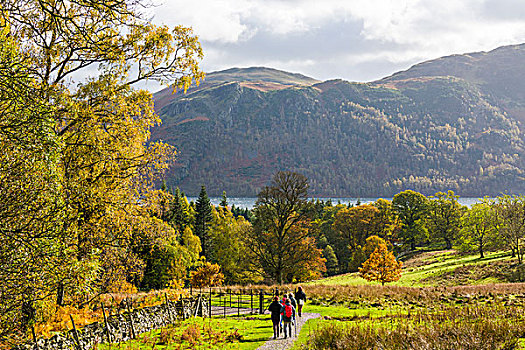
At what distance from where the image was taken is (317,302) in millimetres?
27016

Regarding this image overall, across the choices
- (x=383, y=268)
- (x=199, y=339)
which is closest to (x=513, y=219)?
(x=383, y=268)

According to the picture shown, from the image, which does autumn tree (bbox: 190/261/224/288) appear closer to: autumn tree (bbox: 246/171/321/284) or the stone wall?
autumn tree (bbox: 246/171/321/284)

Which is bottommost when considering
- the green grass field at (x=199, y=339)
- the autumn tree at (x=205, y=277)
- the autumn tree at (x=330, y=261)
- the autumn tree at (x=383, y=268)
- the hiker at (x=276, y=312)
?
the autumn tree at (x=330, y=261)

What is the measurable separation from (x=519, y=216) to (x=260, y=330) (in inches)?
1608

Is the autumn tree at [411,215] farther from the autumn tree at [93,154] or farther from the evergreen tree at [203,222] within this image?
the autumn tree at [93,154]

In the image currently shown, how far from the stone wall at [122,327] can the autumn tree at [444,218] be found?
6126cm

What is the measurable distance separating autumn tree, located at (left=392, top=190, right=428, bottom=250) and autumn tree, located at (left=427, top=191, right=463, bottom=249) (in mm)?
1730

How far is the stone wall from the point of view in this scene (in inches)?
480

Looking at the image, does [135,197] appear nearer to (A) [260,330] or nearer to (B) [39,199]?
(B) [39,199]

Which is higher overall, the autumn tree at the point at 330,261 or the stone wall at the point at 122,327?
the stone wall at the point at 122,327

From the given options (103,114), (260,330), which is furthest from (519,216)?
(103,114)

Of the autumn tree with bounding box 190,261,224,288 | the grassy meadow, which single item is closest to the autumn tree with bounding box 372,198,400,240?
the grassy meadow

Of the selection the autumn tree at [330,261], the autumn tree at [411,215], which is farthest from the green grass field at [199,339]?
the autumn tree at [411,215]

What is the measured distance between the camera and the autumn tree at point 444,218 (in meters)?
71.1
